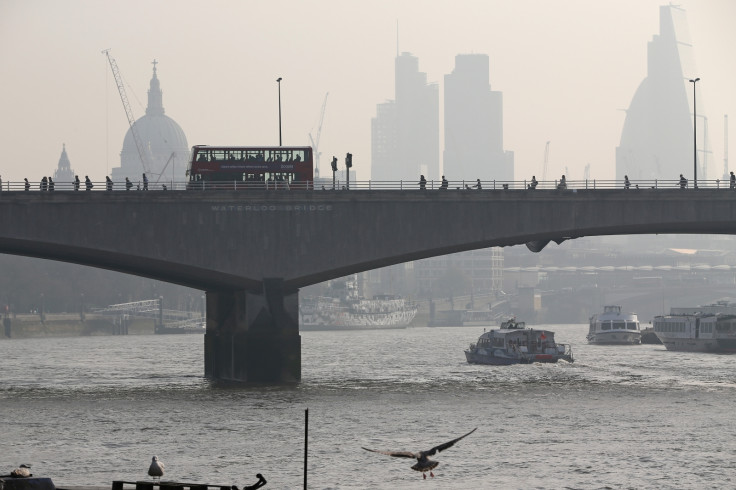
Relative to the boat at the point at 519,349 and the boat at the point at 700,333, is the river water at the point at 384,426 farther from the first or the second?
the boat at the point at 700,333

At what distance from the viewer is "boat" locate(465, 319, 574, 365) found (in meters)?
136

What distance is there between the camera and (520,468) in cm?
6438

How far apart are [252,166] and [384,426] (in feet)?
111

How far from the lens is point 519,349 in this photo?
13638cm

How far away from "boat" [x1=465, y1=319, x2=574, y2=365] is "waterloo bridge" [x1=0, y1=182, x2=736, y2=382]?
2950 centimetres

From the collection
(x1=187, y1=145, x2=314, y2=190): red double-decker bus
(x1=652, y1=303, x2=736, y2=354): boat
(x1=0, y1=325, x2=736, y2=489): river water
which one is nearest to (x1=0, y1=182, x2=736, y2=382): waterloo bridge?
(x1=187, y1=145, x2=314, y2=190): red double-decker bus

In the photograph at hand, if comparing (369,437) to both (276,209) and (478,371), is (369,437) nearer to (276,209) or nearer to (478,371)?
(276,209)

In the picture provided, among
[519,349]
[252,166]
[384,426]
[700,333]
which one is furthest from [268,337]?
[700,333]

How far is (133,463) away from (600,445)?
22918mm

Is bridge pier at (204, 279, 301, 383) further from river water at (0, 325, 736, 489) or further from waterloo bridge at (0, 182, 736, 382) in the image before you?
river water at (0, 325, 736, 489)

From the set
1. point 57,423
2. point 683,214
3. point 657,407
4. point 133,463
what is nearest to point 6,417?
point 57,423

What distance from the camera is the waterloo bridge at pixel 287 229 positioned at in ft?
331

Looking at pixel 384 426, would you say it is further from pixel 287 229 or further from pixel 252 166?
pixel 252 166

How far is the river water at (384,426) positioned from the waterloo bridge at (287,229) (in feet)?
22.2
